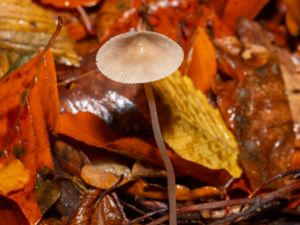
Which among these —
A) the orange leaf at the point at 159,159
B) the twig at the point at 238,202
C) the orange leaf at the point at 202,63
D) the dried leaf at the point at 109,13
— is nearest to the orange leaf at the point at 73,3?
the dried leaf at the point at 109,13

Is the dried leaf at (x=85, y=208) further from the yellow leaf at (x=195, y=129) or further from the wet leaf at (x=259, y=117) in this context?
the wet leaf at (x=259, y=117)

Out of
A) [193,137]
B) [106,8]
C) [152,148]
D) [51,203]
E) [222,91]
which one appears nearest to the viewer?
[51,203]

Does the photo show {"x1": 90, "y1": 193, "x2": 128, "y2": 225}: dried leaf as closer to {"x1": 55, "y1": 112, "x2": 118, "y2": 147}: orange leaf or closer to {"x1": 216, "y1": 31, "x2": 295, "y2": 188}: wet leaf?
A: {"x1": 55, "y1": 112, "x2": 118, "y2": 147}: orange leaf

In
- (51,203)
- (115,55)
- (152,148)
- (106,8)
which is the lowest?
(51,203)

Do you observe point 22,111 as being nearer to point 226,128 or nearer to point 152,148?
point 152,148

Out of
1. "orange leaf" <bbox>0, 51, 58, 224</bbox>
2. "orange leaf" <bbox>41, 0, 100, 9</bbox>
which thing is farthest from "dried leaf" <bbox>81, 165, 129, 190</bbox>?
"orange leaf" <bbox>41, 0, 100, 9</bbox>

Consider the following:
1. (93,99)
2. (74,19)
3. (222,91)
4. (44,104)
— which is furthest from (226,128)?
(74,19)
